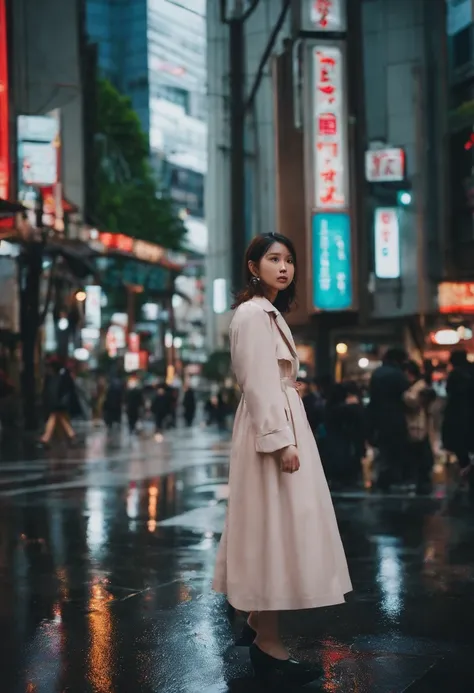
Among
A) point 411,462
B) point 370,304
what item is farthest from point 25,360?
point 411,462

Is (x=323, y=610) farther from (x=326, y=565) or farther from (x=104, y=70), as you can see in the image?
(x=104, y=70)

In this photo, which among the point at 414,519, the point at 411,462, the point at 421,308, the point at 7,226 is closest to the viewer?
the point at 414,519

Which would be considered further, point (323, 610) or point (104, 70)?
point (104, 70)

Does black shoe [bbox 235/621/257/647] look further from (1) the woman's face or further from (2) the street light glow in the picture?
(2) the street light glow

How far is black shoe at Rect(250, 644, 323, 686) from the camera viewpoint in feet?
15.0

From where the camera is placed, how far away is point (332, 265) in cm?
3172

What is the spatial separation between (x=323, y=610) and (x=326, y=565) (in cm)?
165

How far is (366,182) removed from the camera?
3731cm

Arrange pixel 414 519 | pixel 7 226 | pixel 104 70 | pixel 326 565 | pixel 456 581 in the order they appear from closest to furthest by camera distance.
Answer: pixel 326 565 → pixel 456 581 → pixel 414 519 → pixel 7 226 → pixel 104 70

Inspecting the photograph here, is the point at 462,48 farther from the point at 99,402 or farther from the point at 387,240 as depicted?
the point at 99,402

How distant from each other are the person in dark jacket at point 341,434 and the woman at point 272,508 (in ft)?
28.6

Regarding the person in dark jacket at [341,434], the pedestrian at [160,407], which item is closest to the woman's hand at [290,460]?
the person in dark jacket at [341,434]

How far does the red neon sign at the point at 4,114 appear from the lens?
26750 mm

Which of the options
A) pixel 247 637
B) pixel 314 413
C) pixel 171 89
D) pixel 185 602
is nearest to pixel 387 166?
pixel 314 413
